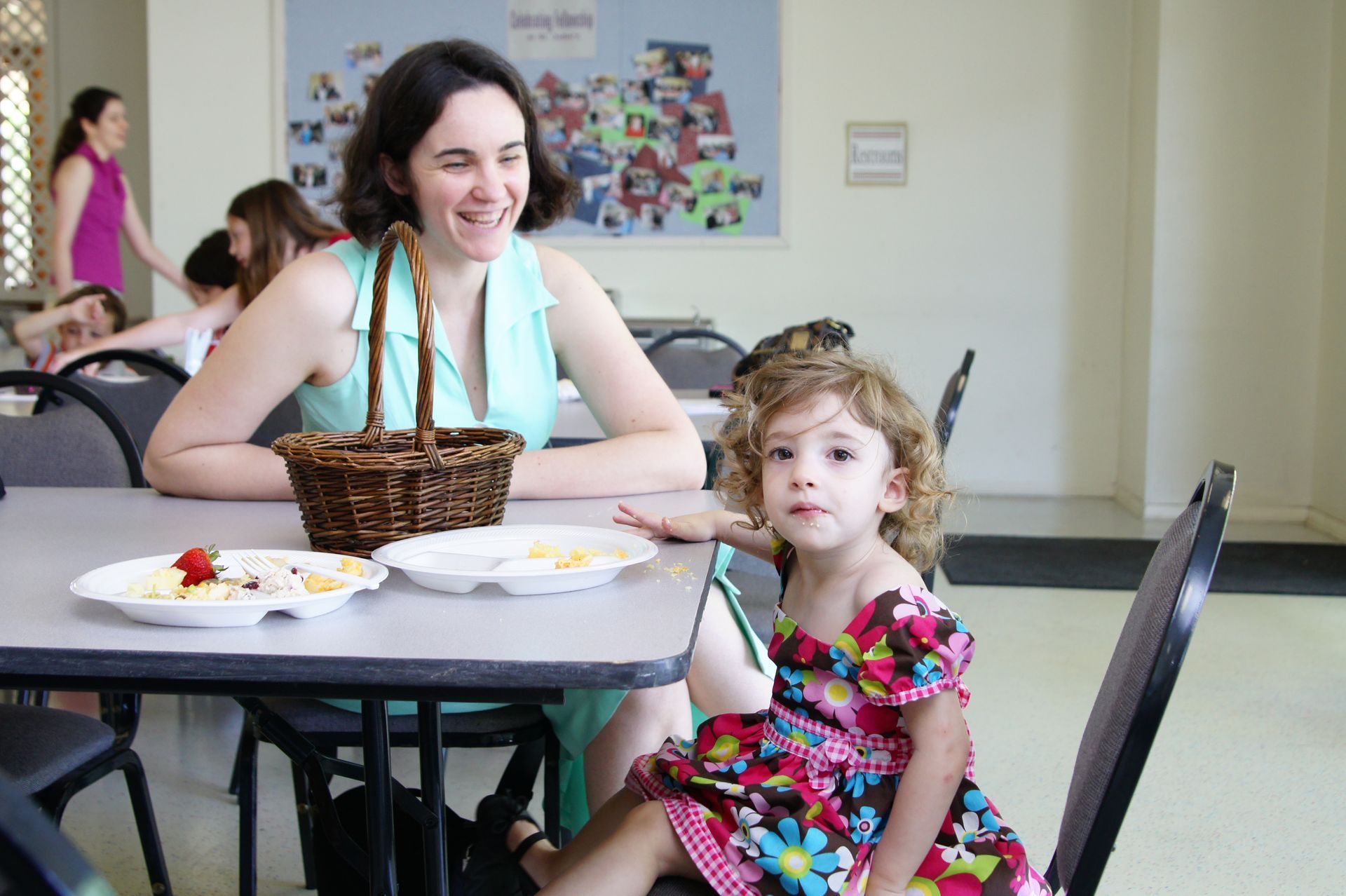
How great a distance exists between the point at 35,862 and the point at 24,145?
6540 mm

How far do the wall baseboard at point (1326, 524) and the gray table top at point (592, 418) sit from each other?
117 inches

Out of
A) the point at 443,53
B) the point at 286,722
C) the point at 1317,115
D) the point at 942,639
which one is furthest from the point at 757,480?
the point at 1317,115

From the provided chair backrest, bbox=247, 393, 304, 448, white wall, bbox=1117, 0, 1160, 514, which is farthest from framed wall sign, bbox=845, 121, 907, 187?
chair backrest, bbox=247, 393, 304, 448

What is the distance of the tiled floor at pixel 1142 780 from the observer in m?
1.89

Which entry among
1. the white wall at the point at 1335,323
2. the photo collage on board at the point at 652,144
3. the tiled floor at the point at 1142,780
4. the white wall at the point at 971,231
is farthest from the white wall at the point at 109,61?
the white wall at the point at 1335,323

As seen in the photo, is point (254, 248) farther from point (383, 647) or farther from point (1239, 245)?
point (1239, 245)

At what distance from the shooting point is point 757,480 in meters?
1.14

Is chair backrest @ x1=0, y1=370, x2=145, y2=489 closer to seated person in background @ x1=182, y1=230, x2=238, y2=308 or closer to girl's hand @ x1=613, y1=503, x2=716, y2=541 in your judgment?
girl's hand @ x1=613, y1=503, x2=716, y2=541

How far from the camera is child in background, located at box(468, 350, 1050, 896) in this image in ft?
2.99

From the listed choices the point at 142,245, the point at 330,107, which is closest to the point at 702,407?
the point at 142,245

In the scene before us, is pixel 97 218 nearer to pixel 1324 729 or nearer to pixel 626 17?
pixel 626 17

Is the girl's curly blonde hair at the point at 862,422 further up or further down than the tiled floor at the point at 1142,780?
further up

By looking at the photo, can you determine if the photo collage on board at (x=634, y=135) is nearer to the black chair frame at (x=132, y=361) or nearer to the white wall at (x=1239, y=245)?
the white wall at (x=1239, y=245)

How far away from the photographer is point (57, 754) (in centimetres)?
126
